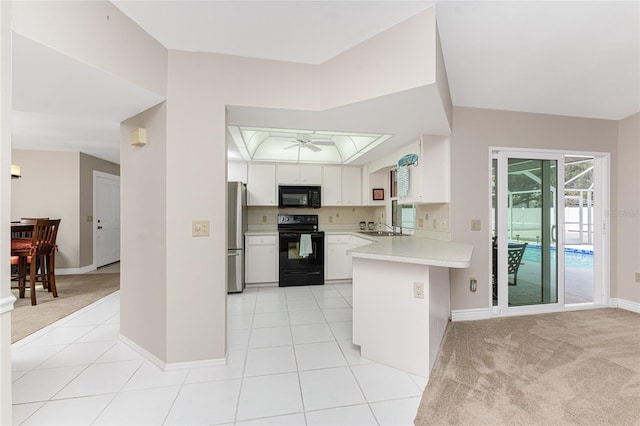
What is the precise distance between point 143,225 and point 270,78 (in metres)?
1.62

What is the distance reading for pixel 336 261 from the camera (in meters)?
4.63

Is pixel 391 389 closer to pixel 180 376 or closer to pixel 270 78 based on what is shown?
pixel 180 376

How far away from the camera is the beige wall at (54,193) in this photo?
4.96 m

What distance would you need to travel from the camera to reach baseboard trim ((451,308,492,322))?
119 inches

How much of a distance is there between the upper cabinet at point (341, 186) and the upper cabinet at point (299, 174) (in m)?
0.15

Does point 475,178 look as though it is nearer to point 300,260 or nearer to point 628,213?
point 628,213

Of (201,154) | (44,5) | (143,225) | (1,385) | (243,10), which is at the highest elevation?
(243,10)

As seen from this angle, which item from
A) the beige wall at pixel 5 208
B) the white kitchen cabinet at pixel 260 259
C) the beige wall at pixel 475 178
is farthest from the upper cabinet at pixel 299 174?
the beige wall at pixel 5 208

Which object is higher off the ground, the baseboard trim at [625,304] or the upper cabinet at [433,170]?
the upper cabinet at [433,170]

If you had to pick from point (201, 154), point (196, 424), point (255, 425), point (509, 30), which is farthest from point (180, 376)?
point (509, 30)

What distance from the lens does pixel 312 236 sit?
448 centimetres

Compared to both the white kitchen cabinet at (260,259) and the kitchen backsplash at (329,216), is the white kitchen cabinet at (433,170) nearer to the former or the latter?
the kitchen backsplash at (329,216)

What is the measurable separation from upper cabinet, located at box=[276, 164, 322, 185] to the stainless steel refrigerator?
0.85 meters

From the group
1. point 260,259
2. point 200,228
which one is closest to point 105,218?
point 260,259
